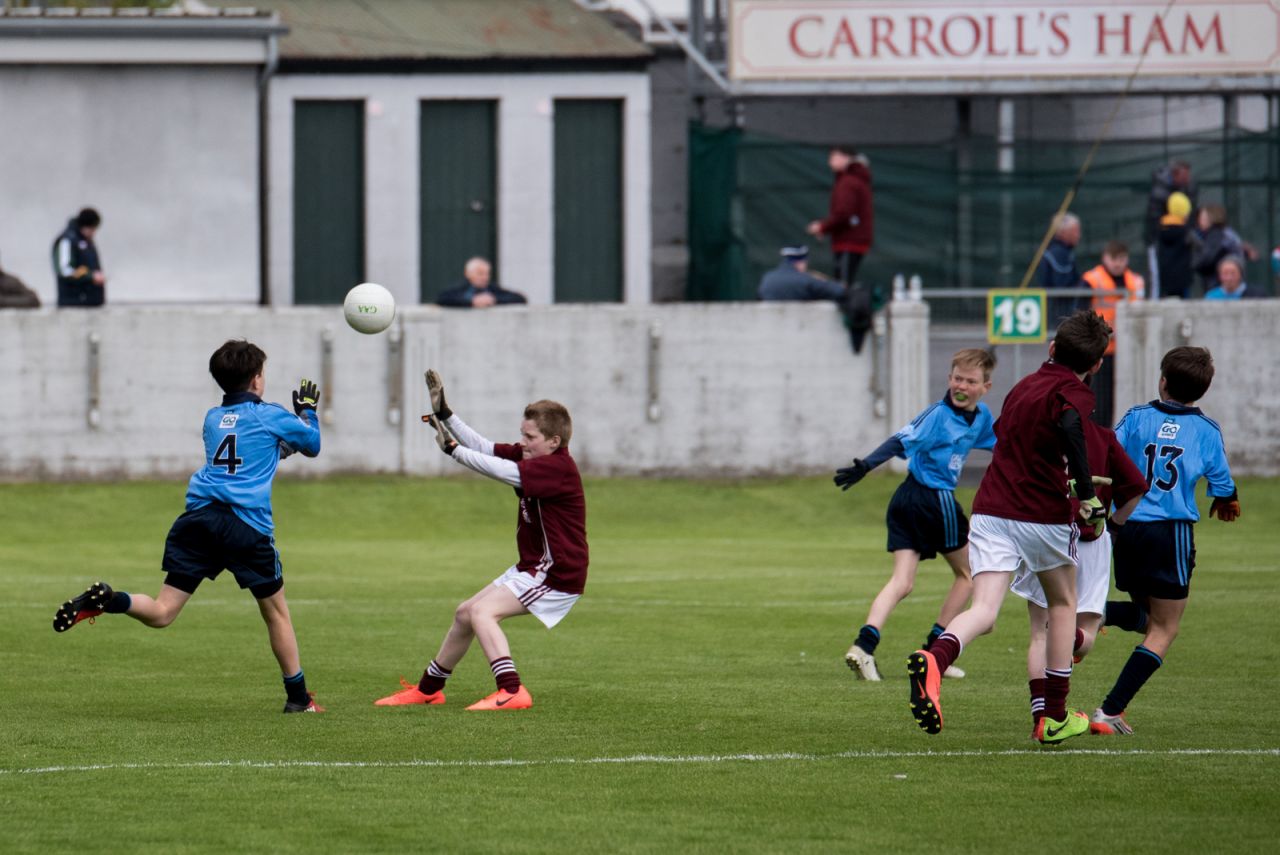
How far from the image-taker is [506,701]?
10.2m

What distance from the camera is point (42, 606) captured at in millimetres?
14859

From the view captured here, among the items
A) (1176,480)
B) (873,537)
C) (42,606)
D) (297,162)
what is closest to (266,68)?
(297,162)

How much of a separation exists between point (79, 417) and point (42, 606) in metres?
9.07

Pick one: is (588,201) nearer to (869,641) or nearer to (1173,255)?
(1173,255)

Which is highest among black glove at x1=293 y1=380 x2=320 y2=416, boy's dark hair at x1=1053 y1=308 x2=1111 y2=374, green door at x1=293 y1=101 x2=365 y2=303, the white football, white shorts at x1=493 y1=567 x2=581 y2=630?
green door at x1=293 y1=101 x2=365 y2=303

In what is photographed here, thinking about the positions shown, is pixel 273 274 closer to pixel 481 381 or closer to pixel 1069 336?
pixel 481 381

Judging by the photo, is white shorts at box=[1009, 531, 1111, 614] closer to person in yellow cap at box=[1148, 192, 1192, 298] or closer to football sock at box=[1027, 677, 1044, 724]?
football sock at box=[1027, 677, 1044, 724]

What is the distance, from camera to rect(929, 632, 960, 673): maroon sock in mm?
8688

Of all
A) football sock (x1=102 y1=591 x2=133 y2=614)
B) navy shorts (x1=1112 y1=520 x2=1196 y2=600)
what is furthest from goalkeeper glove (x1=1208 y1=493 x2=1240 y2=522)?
football sock (x1=102 y1=591 x2=133 y2=614)

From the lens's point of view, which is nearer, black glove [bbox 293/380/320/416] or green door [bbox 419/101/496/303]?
black glove [bbox 293/380/320/416]

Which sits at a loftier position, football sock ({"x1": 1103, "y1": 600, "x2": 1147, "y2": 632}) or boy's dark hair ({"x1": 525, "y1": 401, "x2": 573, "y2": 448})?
boy's dark hair ({"x1": 525, "y1": 401, "x2": 573, "y2": 448})

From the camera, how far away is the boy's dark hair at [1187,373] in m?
9.45

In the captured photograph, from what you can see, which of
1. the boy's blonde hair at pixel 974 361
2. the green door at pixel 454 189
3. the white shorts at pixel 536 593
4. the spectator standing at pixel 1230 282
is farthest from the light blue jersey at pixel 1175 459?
the green door at pixel 454 189

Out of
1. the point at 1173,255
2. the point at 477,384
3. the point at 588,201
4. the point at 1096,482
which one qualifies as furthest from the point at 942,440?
the point at 588,201
